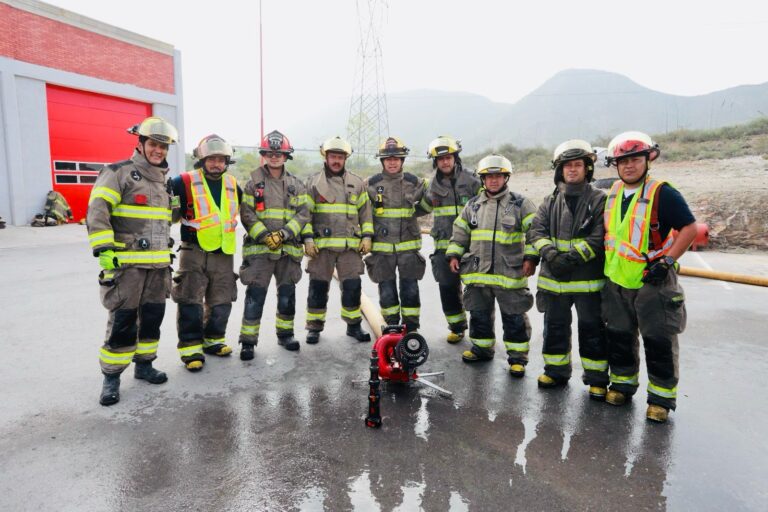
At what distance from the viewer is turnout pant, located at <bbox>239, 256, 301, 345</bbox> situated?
471 centimetres

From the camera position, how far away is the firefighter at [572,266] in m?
3.78

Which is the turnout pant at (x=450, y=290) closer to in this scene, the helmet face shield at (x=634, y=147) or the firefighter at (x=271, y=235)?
the firefighter at (x=271, y=235)

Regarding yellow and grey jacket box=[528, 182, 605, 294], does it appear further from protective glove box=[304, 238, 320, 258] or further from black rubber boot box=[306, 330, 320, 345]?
black rubber boot box=[306, 330, 320, 345]

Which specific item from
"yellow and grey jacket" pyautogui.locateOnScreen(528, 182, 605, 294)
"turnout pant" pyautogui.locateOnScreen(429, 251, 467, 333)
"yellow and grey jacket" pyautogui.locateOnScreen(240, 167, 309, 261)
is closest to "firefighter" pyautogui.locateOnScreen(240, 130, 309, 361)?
"yellow and grey jacket" pyautogui.locateOnScreen(240, 167, 309, 261)

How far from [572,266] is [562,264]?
9cm

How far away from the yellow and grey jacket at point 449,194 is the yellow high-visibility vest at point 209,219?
2.07 meters

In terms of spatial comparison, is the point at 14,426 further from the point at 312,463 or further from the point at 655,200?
the point at 655,200

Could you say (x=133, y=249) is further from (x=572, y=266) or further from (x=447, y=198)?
(x=572, y=266)

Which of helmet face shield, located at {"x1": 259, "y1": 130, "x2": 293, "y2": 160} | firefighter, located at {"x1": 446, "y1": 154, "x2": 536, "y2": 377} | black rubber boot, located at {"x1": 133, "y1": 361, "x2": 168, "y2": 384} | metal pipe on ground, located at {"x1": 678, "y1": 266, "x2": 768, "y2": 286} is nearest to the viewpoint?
black rubber boot, located at {"x1": 133, "y1": 361, "x2": 168, "y2": 384}

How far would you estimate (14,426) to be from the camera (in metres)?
3.26

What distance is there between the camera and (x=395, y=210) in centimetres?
518

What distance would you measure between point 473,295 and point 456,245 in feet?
1.68

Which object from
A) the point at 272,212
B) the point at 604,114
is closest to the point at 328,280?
the point at 272,212

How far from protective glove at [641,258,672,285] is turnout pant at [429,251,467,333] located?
6.53 ft
